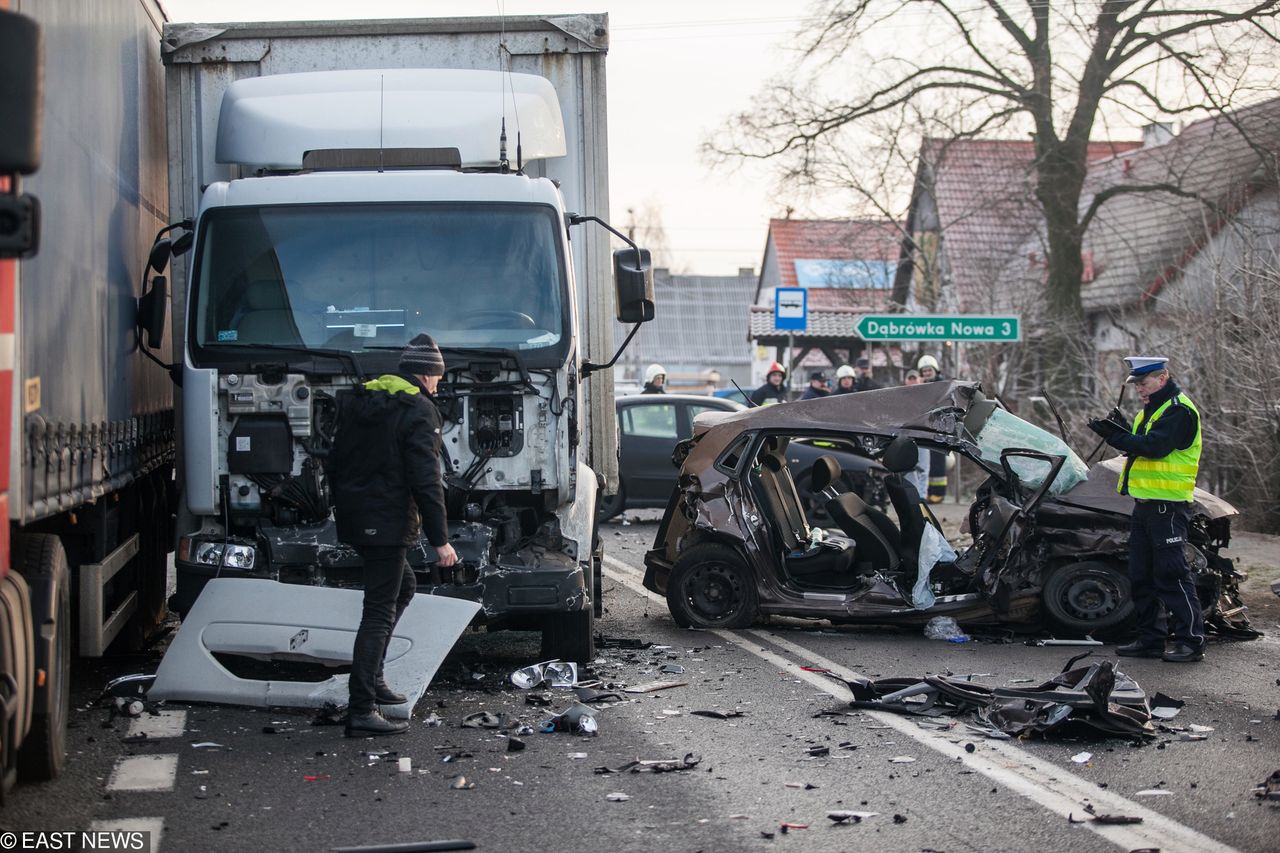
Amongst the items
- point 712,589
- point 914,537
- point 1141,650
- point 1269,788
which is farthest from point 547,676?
point 1269,788

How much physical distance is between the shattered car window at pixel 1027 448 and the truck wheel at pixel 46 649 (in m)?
6.07

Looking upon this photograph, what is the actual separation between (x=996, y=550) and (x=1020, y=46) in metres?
19.3

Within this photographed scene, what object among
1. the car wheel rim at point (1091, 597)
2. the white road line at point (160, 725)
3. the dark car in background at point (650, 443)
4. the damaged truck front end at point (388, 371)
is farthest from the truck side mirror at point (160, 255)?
the dark car in background at point (650, 443)

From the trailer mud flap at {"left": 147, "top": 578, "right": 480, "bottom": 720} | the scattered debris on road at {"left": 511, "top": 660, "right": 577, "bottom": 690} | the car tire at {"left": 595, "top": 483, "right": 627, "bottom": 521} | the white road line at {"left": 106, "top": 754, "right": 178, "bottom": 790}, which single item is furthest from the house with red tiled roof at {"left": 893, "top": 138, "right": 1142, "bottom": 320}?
the white road line at {"left": 106, "top": 754, "right": 178, "bottom": 790}

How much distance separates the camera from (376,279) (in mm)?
8406

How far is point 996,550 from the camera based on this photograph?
32.1ft

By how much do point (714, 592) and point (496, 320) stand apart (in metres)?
2.85

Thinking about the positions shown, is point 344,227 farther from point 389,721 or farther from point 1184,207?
point 1184,207

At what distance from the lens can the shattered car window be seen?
9969mm

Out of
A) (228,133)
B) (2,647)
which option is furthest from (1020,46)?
(2,647)

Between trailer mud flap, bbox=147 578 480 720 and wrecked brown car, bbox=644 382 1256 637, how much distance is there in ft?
9.49

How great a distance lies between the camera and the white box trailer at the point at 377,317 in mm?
8133

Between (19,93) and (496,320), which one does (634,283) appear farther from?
(19,93)

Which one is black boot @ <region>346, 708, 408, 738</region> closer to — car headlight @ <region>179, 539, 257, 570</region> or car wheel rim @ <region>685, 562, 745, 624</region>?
Result: car headlight @ <region>179, 539, 257, 570</region>
